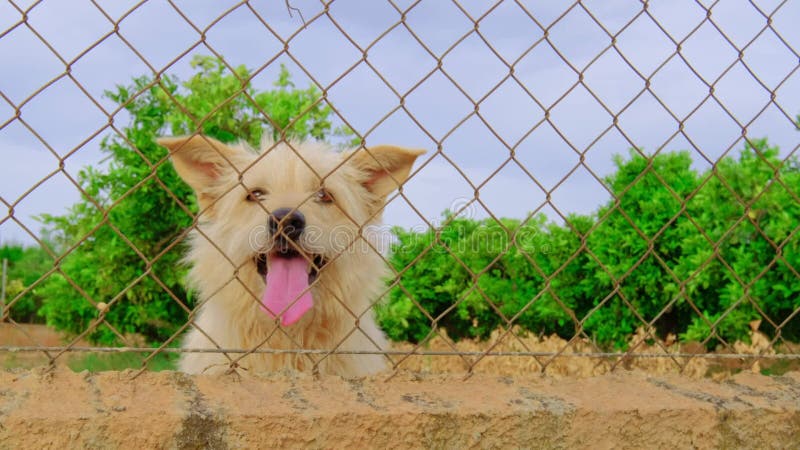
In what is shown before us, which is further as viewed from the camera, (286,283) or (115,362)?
(115,362)

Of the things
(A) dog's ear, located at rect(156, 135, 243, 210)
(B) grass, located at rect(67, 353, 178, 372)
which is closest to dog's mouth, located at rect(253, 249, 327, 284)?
(A) dog's ear, located at rect(156, 135, 243, 210)

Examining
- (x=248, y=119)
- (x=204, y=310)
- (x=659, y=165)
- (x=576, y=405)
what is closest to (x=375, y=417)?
(x=576, y=405)

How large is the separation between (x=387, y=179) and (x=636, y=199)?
386 cm

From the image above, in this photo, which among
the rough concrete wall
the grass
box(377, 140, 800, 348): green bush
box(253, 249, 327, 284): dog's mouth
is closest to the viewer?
the rough concrete wall

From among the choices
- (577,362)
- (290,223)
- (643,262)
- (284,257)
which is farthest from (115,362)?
(643,262)

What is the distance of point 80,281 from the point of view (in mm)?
6793

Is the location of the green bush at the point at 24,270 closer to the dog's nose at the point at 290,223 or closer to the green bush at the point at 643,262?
the green bush at the point at 643,262

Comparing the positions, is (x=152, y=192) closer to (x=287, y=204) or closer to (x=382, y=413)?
(x=287, y=204)

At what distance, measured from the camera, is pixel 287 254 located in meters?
3.36

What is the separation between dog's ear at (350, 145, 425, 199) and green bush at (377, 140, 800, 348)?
167cm

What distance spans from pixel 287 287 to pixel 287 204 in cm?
39

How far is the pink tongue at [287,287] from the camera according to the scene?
323cm

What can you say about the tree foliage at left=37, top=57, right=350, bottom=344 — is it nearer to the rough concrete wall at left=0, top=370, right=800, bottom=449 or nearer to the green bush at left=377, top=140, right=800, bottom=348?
the green bush at left=377, top=140, right=800, bottom=348

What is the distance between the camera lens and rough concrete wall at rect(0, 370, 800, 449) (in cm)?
205
